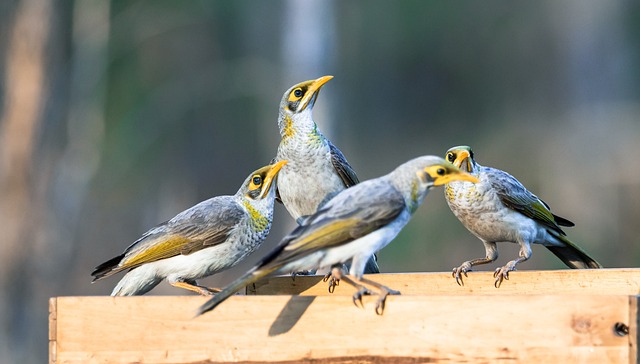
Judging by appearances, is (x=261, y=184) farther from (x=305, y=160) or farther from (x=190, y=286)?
(x=190, y=286)

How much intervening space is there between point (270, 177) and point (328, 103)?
35.3 ft

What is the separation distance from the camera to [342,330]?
3.88 meters

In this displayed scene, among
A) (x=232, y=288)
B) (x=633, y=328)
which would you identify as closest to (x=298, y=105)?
(x=232, y=288)

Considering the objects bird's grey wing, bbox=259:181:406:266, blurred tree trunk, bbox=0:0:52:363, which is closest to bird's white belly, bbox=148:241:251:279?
bird's grey wing, bbox=259:181:406:266

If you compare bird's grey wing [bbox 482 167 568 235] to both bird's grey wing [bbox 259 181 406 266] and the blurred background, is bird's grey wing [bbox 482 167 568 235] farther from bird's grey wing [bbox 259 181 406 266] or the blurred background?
the blurred background

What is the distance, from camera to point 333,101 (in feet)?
54.6

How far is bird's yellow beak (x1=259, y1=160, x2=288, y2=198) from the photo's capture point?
16.8 feet

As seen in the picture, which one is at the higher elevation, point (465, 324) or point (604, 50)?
point (604, 50)

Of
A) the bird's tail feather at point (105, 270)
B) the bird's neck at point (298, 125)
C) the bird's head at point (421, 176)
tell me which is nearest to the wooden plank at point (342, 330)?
the bird's head at point (421, 176)

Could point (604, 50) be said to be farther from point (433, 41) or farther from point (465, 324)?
point (465, 324)

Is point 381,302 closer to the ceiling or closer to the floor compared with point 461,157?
closer to the floor

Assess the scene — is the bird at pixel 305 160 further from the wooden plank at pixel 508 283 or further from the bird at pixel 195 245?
the wooden plank at pixel 508 283

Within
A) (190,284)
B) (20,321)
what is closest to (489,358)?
(190,284)

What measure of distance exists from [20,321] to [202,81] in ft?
27.0
